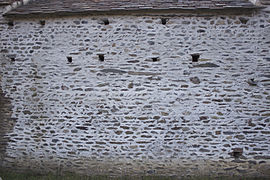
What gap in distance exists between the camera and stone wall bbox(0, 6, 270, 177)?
14.8 feet

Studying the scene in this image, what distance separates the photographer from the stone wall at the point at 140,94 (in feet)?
14.8

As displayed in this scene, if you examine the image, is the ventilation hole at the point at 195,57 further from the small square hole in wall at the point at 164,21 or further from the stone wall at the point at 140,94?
the small square hole in wall at the point at 164,21

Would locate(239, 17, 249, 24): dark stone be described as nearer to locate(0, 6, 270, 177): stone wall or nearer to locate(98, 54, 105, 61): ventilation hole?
locate(0, 6, 270, 177): stone wall

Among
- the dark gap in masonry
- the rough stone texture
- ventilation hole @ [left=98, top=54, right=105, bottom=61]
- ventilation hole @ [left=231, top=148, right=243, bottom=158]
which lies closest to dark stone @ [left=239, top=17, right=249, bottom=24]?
the rough stone texture

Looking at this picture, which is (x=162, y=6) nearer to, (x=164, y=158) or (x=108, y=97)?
(x=108, y=97)

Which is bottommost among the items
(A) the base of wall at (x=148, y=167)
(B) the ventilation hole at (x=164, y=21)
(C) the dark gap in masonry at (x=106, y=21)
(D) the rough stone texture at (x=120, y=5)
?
(A) the base of wall at (x=148, y=167)

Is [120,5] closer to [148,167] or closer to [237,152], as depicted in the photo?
[148,167]

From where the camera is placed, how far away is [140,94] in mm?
4676

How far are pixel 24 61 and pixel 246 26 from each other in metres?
5.35

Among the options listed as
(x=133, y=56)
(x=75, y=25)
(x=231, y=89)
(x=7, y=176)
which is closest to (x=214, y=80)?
(x=231, y=89)

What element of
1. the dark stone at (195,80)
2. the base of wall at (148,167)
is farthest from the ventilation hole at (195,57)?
the base of wall at (148,167)

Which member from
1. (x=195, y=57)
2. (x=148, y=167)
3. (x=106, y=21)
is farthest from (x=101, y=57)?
(x=148, y=167)

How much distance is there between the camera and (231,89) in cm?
452

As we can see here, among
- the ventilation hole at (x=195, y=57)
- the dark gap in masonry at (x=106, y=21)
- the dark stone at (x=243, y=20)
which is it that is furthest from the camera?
the dark gap in masonry at (x=106, y=21)
